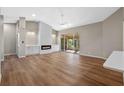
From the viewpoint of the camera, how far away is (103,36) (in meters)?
7.27

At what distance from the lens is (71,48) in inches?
490

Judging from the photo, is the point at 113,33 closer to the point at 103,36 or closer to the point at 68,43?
the point at 103,36

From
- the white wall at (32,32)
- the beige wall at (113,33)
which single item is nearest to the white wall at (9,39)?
the white wall at (32,32)

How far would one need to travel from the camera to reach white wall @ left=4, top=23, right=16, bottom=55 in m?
9.14

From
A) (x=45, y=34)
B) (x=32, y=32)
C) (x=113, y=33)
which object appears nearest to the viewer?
(x=113, y=33)

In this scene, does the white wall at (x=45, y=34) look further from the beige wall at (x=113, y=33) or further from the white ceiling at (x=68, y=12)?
the beige wall at (x=113, y=33)

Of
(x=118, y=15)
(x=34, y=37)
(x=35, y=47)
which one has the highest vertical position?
(x=118, y=15)

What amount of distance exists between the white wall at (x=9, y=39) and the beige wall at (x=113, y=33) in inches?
292

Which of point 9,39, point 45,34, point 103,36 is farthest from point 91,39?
point 9,39

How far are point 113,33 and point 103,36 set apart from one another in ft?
4.09
